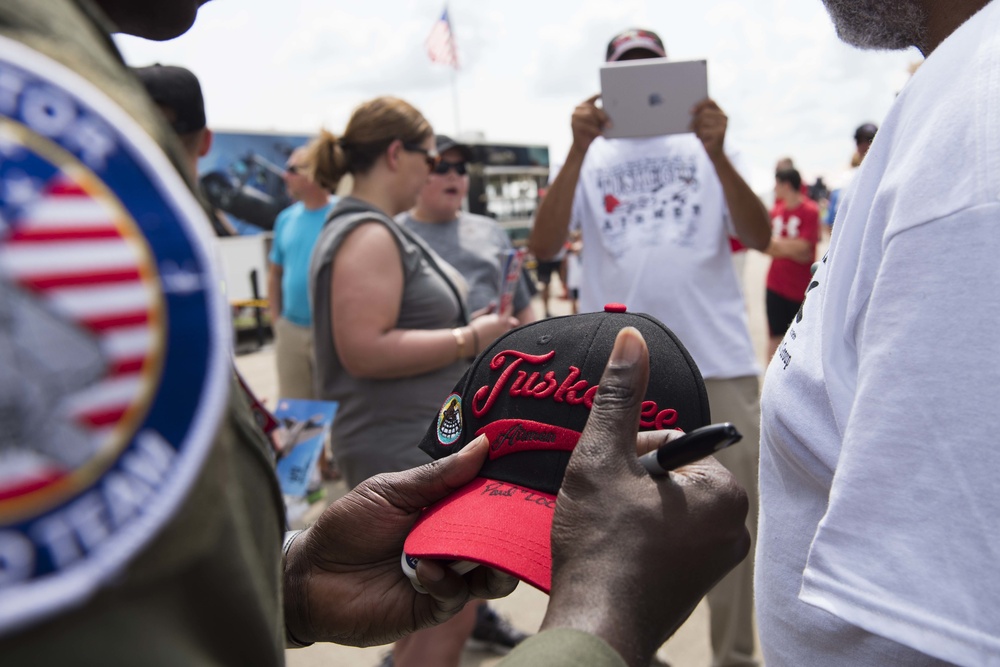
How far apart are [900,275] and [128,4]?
0.82 meters

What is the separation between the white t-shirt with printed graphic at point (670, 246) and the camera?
9.02 feet

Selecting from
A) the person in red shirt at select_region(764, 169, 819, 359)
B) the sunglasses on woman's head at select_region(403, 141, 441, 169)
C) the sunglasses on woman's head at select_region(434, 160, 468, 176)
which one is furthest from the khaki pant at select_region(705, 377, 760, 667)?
the person in red shirt at select_region(764, 169, 819, 359)

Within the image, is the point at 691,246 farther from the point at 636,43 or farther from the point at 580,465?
the point at 580,465

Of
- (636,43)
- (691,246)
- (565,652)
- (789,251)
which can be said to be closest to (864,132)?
(789,251)

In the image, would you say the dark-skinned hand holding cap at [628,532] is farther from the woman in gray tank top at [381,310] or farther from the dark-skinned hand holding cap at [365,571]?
the woman in gray tank top at [381,310]

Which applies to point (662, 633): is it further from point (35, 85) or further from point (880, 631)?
point (35, 85)

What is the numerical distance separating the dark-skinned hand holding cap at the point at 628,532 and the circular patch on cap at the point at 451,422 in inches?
17.6

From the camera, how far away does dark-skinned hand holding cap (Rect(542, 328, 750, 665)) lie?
76cm

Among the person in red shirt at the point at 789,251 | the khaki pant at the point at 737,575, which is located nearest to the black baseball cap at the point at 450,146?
the khaki pant at the point at 737,575

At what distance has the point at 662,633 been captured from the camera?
790 millimetres

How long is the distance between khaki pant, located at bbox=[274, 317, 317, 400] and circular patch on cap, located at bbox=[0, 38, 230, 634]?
381 centimetres

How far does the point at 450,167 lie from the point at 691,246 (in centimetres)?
130

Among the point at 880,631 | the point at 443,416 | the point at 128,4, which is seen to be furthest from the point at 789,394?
the point at 128,4

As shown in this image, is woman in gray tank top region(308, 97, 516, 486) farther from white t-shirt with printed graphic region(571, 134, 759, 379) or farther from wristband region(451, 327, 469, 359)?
white t-shirt with printed graphic region(571, 134, 759, 379)
